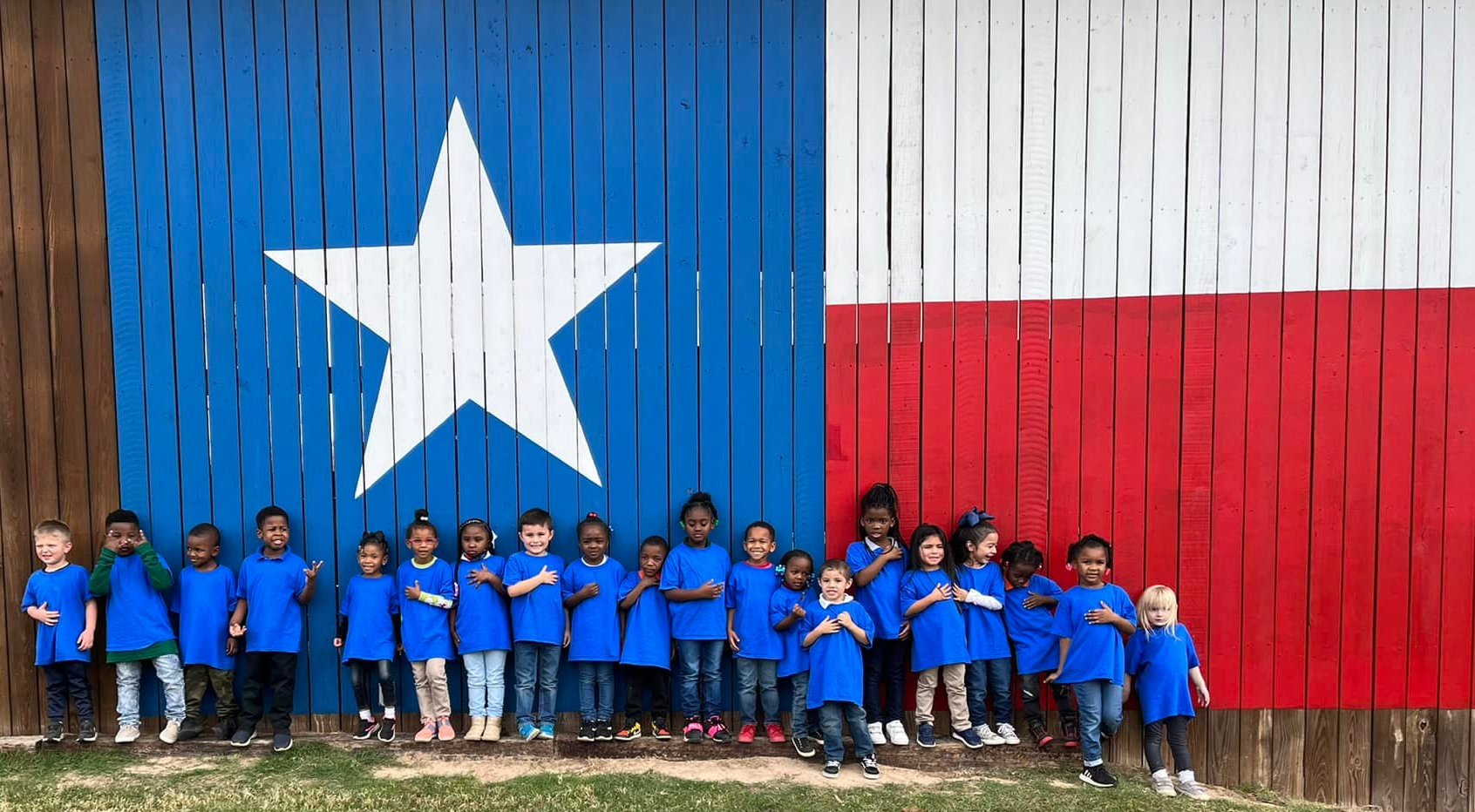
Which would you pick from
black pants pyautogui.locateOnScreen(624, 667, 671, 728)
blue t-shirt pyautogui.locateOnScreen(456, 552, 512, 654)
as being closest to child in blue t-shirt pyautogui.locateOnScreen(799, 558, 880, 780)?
black pants pyautogui.locateOnScreen(624, 667, 671, 728)

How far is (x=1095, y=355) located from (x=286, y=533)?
4733 mm

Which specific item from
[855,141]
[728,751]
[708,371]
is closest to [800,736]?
[728,751]

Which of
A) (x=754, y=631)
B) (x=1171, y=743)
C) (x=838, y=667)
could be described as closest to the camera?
(x=838, y=667)

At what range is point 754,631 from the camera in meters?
4.27

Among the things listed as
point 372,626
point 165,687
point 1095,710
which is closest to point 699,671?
point 372,626

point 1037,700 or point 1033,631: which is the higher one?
point 1033,631

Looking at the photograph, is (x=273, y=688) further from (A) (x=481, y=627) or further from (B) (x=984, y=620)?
(B) (x=984, y=620)

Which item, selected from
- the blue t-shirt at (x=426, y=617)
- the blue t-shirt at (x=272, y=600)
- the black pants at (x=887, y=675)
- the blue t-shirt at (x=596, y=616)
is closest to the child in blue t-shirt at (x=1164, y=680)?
the black pants at (x=887, y=675)

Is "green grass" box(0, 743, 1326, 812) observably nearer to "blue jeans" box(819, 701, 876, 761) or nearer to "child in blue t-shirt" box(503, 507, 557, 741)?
"blue jeans" box(819, 701, 876, 761)

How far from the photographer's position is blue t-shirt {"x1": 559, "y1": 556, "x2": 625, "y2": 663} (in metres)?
4.32

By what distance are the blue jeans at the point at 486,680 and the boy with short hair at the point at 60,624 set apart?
215 cm

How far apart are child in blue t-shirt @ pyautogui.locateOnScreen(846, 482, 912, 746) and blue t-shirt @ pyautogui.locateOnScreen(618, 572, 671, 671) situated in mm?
1098

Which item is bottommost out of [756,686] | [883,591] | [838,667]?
[756,686]

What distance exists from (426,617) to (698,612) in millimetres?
1535
